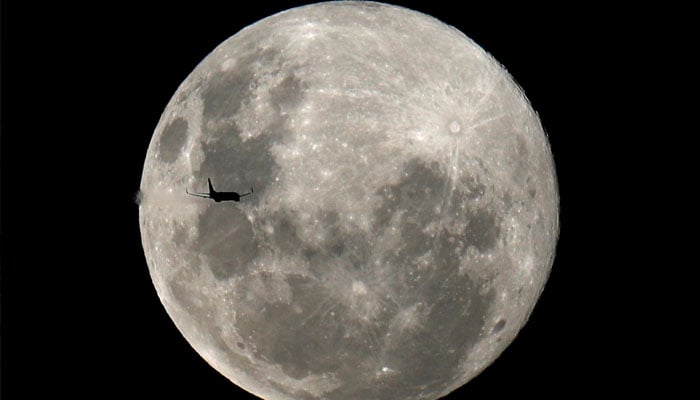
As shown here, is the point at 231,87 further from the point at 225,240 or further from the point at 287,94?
the point at 225,240

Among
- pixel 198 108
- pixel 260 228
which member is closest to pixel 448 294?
pixel 260 228

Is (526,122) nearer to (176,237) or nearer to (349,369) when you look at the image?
(349,369)

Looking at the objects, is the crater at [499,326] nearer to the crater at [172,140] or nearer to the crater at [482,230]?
the crater at [482,230]

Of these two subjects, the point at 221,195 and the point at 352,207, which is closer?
the point at 352,207

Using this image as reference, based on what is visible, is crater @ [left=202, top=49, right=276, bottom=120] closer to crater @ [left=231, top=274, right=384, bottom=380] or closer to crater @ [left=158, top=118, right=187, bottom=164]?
crater @ [left=158, top=118, right=187, bottom=164]

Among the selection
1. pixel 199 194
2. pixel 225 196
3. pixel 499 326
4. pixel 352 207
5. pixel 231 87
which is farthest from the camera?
pixel 499 326

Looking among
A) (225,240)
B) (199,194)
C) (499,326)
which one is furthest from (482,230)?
(199,194)

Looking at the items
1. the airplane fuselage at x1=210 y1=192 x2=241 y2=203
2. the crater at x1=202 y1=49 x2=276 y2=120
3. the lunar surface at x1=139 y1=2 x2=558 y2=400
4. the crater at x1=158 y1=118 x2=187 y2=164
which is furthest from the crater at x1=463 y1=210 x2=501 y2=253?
the crater at x1=158 y1=118 x2=187 y2=164
